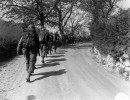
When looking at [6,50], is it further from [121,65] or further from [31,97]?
[31,97]

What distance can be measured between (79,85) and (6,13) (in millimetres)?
20398

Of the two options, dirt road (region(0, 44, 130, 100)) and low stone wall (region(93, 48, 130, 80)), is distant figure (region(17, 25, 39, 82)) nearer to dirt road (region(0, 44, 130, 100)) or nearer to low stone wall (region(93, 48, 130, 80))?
dirt road (region(0, 44, 130, 100))

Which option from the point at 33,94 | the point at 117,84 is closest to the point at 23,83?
the point at 33,94

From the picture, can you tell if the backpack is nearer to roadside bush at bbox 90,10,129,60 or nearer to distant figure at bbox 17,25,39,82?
distant figure at bbox 17,25,39,82

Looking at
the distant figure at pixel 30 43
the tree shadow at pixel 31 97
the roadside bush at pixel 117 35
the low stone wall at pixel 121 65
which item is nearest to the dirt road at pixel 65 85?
the tree shadow at pixel 31 97

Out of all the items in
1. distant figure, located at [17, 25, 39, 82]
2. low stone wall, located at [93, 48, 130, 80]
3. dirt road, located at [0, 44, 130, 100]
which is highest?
distant figure, located at [17, 25, 39, 82]

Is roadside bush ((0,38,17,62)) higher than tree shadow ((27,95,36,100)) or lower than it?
higher

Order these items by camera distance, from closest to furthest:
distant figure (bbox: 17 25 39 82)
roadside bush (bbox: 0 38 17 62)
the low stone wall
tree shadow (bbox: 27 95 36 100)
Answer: tree shadow (bbox: 27 95 36 100), the low stone wall, distant figure (bbox: 17 25 39 82), roadside bush (bbox: 0 38 17 62)

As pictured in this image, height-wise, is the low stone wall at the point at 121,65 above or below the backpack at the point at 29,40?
below

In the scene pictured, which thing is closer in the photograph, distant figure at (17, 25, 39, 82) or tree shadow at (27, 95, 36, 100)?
tree shadow at (27, 95, 36, 100)

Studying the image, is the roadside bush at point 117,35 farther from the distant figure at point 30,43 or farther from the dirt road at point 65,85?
the distant figure at point 30,43

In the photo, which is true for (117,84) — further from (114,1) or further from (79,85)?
(114,1)

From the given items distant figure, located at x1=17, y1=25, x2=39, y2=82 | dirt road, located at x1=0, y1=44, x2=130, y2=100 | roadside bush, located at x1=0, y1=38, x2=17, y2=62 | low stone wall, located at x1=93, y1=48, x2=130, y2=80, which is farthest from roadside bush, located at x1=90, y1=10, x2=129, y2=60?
roadside bush, located at x1=0, y1=38, x2=17, y2=62

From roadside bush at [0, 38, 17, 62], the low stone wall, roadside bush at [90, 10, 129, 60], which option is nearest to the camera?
the low stone wall
